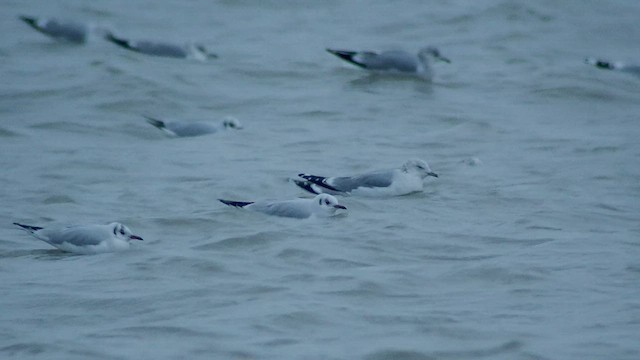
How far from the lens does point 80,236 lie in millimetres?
8195

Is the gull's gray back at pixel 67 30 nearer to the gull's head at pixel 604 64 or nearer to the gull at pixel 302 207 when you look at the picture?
the gull's head at pixel 604 64

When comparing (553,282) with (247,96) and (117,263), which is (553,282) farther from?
(247,96)

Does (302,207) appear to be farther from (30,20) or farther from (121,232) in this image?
(30,20)

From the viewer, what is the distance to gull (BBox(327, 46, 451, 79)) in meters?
14.7

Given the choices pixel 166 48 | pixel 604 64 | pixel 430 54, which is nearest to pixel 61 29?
pixel 166 48

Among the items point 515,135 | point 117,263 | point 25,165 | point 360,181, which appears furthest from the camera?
point 515,135

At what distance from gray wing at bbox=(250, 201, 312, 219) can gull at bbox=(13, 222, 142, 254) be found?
3.94ft

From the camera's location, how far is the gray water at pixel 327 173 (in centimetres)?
662

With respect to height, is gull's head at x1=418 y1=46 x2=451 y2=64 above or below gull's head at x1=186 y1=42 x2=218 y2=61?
above

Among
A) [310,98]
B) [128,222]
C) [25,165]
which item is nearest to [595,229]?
[128,222]

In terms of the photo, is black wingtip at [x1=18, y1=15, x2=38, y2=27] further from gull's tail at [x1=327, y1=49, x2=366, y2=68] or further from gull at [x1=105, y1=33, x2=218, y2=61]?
gull's tail at [x1=327, y1=49, x2=366, y2=68]

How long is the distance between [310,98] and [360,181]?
13.3 feet

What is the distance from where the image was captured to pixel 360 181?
986cm

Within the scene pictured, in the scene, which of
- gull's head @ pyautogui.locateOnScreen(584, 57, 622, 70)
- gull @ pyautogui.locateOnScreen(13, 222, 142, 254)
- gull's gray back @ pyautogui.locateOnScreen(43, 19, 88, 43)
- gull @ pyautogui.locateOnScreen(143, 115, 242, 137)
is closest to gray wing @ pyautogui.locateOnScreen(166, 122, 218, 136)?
gull @ pyautogui.locateOnScreen(143, 115, 242, 137)
